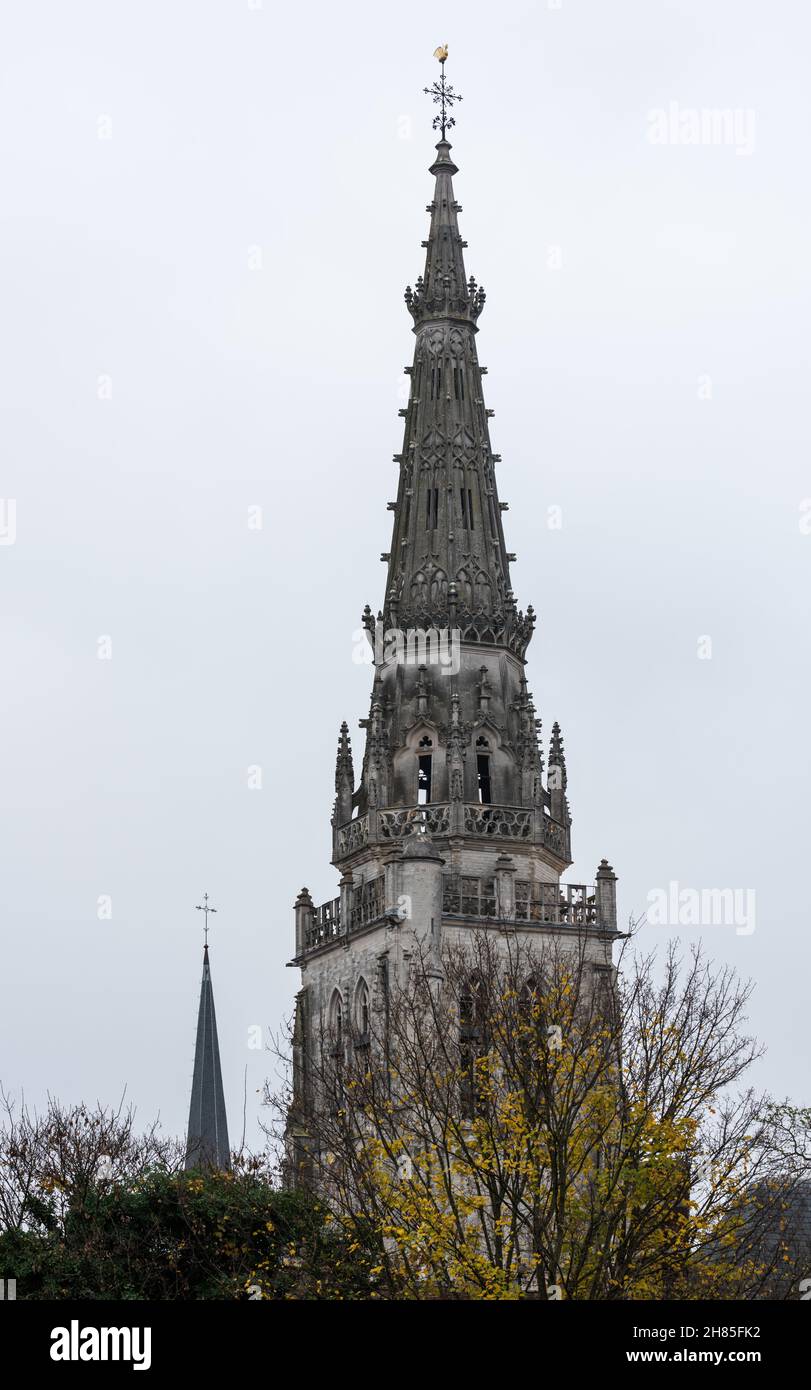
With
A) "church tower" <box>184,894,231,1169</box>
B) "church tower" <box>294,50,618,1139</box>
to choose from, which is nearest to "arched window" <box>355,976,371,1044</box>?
"church tower" <box>294,50,618,1139</box>

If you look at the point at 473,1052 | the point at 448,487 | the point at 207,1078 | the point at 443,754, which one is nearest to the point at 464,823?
the point at 443,754

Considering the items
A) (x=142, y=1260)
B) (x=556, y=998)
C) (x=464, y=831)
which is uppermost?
(x=464, y=831)

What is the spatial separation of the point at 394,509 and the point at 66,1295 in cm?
4734

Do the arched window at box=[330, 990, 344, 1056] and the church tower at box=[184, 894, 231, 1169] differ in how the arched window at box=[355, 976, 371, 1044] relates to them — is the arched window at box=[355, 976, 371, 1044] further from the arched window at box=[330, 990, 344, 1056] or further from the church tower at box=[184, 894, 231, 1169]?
the church tower at box=[184, 894, 231, 1169]

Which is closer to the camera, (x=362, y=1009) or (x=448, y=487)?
(x=362, y=1009)

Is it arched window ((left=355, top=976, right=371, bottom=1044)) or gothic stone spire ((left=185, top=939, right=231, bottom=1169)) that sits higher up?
gothic stone spire ((left=185, top=939, right=231, bottom=1169))

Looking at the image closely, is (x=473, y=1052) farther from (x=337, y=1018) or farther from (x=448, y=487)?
(x=448, y=487)

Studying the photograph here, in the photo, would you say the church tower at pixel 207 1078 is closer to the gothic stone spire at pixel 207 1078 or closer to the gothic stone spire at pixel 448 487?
the gothic stone spire at pixel 207 1078

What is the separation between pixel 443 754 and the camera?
94.0 metres

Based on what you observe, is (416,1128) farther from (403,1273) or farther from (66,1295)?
(66,1295)

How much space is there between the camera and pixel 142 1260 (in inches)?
2410

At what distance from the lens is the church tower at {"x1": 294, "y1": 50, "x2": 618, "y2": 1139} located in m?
88.2

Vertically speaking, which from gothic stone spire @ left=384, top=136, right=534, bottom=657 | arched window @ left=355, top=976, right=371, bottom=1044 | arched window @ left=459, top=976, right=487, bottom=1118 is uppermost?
gothic stone spire @ left=384, top=136, right=534, bottom=657
